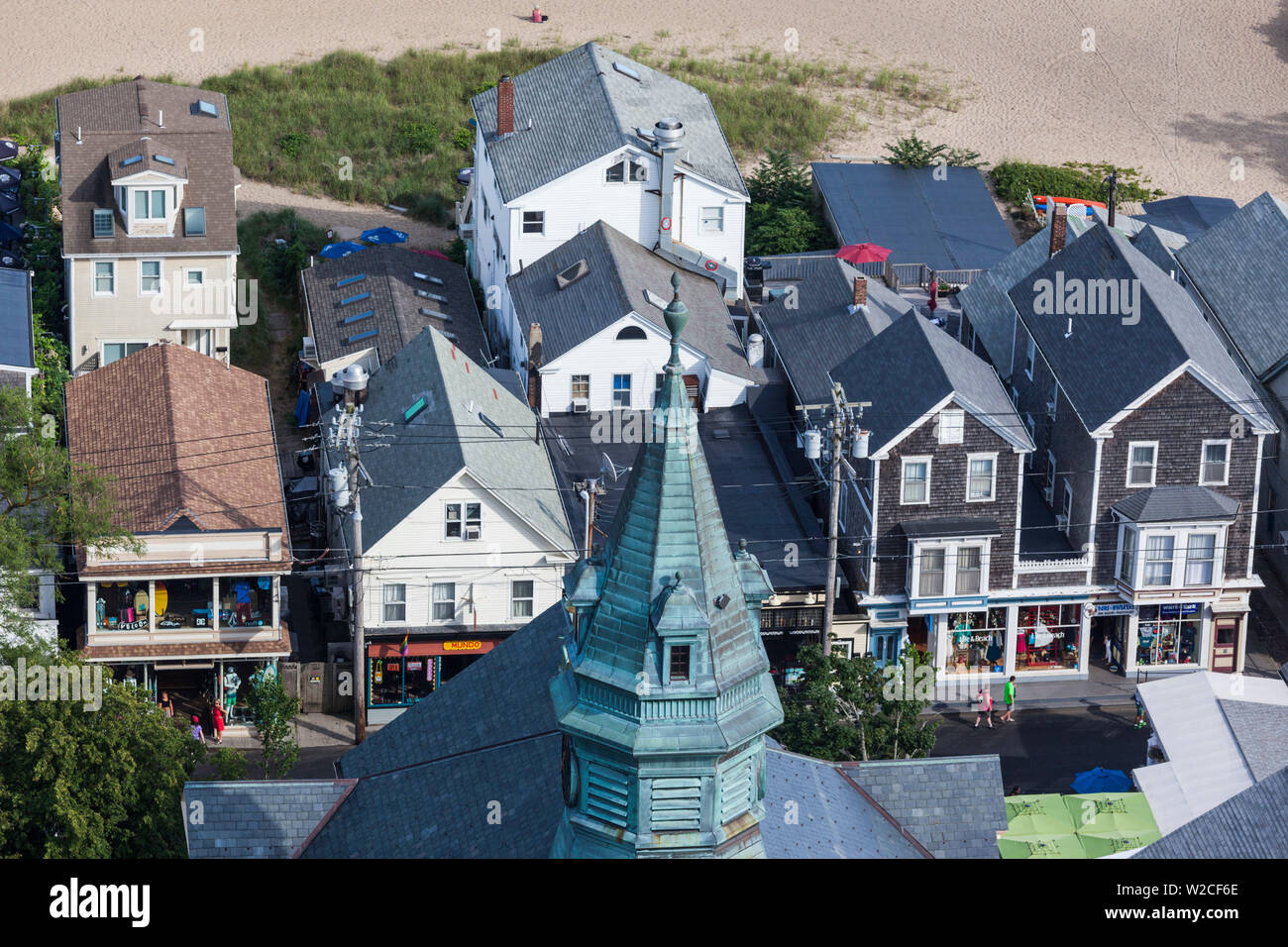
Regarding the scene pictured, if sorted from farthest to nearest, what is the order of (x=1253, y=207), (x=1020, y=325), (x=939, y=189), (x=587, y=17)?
(x=587, y=17) → (x=939, y=189) → (x=1253, y=207) → (x=1020, y=325)

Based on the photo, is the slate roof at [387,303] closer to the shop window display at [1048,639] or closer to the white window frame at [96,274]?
the white window frame at [96,274]

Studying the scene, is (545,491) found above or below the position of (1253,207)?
below

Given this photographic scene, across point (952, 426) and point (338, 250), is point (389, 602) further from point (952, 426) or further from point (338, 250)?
point (338, 250)

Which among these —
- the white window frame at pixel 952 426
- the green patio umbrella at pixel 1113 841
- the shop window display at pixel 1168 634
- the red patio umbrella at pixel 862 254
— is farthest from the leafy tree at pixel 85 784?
the red patio umbrella at pixel 862 254

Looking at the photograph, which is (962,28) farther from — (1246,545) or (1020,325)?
(1246,545)

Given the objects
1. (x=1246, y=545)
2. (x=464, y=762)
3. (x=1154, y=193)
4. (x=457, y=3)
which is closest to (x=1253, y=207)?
(x=1246, y=545)

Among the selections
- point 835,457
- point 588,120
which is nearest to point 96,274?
point 588,120
